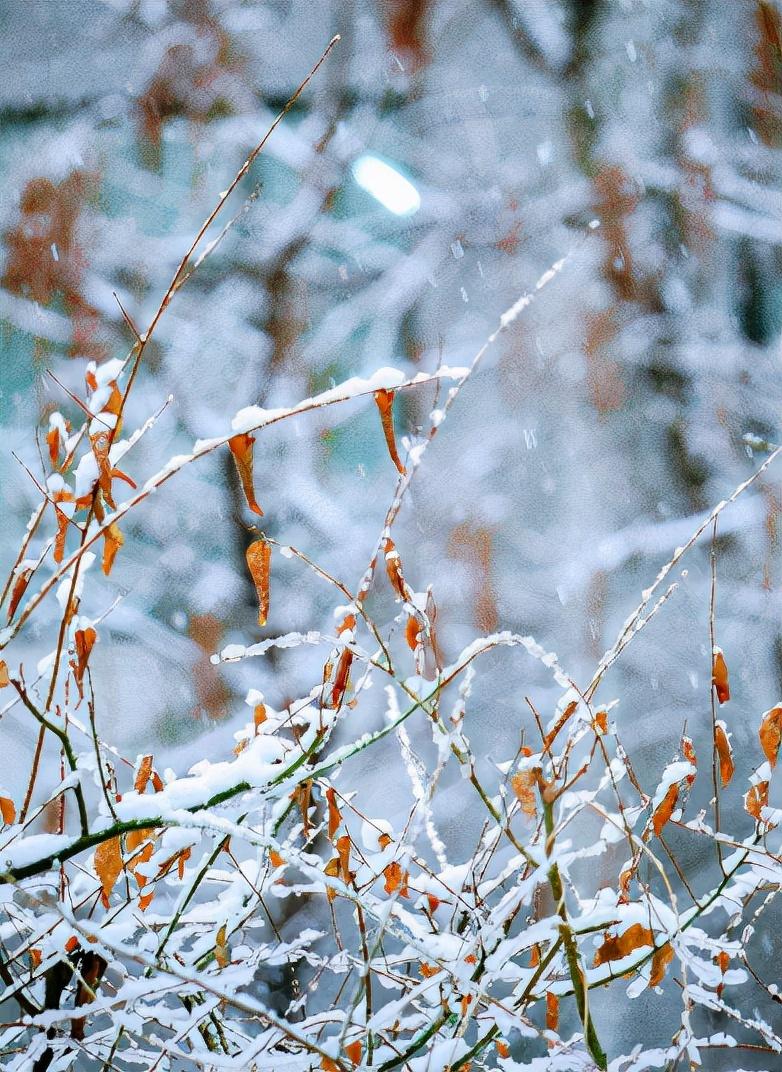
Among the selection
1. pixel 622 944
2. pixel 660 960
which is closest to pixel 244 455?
pixel 622 944

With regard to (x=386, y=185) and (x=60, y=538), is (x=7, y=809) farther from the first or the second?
(x=386, y=185)

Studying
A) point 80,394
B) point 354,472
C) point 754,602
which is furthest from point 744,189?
point 80,394

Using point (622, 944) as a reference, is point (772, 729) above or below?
above

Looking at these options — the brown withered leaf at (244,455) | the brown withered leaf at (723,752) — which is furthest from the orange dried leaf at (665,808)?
the brown withered leaf at (244,455)

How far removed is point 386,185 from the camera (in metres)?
2.35

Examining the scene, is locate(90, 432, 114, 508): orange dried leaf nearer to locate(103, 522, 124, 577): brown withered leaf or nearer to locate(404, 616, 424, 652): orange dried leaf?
locate(103, 522, 124, 577): brown withered leaf

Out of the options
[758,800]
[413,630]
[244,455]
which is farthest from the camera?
[758,800]

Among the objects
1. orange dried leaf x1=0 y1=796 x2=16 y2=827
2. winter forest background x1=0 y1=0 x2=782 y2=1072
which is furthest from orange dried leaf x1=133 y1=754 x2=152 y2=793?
winter forest background x1=0 y1=0 x2=782 y2=1072

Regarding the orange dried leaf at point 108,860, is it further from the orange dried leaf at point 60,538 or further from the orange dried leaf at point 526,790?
the orange dried leaf at point 526,790

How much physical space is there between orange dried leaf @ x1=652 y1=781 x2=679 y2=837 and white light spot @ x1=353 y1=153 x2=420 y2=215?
1968mm

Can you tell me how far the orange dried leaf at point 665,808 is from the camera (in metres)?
0.94

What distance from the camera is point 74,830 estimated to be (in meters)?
2.06

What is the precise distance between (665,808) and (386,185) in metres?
2.06

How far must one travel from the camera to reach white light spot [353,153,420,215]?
7.66ft
